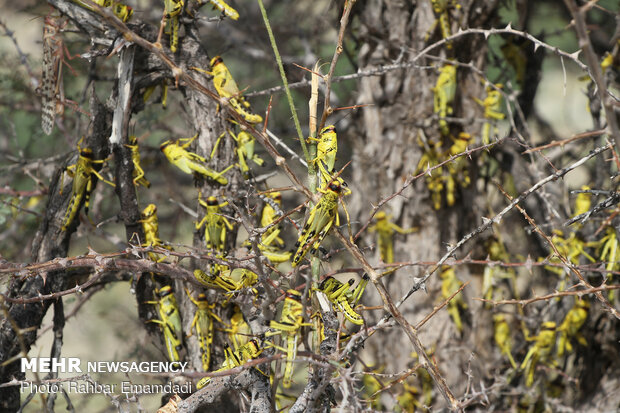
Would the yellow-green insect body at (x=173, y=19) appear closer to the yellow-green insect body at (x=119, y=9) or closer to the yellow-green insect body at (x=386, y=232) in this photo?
the yellow-green insect body at (x=119, y=9)

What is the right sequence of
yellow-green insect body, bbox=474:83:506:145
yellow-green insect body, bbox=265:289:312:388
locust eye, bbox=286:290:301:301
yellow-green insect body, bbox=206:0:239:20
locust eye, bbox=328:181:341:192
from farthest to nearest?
yellow-green insect body, bbox=474:83:506:145
yellow-green insect body, bbox=206:0:239:20
locust eye, bbox=286:290:301:301
yellow-green insect body, bbox=265:289:312:388
locust eye, bbox=328:181:341:192

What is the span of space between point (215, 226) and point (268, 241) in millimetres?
245

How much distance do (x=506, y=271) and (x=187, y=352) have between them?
6.94 feet

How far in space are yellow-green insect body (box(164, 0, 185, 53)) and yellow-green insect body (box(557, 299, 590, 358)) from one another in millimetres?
2338

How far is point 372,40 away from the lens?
338 centimetres

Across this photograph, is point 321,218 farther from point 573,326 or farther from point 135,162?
point 573,326

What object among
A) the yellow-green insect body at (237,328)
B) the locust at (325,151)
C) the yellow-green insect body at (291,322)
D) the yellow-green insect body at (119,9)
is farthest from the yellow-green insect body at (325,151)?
the yellow-green insect body at (119,9)

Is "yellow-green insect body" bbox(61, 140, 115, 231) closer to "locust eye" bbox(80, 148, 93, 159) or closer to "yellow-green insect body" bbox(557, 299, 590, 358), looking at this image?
"locust eye" bbox(80, 148, 93, 159)

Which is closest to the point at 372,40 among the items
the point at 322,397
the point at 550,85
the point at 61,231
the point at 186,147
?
the point at 186,147

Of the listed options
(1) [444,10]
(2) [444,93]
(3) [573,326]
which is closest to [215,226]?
Answer: (2) [444,93]

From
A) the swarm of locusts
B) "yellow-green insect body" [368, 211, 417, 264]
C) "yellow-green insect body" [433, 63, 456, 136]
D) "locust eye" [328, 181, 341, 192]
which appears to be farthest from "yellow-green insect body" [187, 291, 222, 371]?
"yellow-green insect body" [433, 63, 456, 136]

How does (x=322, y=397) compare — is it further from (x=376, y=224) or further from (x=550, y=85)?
(x=550, y=85)

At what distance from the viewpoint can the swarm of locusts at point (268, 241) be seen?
1671 millimetres

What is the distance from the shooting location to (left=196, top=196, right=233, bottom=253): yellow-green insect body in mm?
2262
